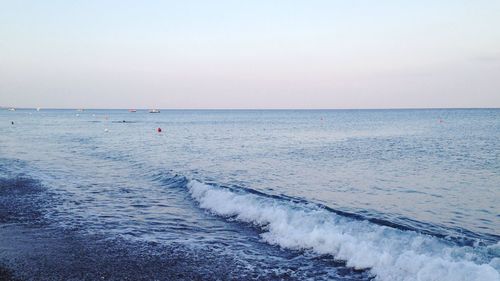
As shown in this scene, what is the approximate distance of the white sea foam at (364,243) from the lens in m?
9.04

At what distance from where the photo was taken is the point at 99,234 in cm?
1203

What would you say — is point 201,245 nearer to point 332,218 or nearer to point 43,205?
point 332,218

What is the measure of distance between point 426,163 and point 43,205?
954 inches

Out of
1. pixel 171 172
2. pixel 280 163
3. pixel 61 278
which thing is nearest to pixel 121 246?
pixel 61 278

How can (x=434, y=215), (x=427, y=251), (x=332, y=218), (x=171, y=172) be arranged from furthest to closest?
(x=171, y=172)
(x=434, y=215)
(x=332, y=218)
(x=427, y=251)

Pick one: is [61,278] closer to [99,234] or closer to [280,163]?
[99,234]

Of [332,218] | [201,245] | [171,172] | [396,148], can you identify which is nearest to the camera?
[201,245]

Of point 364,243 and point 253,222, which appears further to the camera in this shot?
point 253,222

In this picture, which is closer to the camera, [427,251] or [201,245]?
[427,251]

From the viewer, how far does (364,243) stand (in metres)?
10.8

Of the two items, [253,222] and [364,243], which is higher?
[364,243]

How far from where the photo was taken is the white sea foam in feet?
29.7

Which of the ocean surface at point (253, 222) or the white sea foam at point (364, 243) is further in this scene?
the ocean surface at point (253, 222)

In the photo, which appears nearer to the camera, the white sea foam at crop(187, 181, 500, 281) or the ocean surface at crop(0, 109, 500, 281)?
the white sea foam at crop(187, 181, 500, 281)
